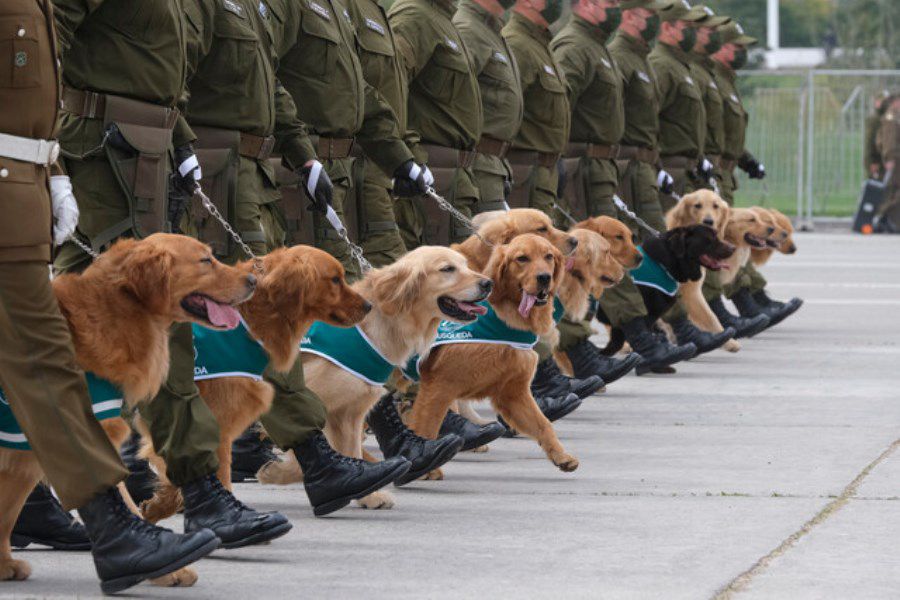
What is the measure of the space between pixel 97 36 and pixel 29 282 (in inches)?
46.6

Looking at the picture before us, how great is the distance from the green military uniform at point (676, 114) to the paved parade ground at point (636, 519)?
11.4 feet

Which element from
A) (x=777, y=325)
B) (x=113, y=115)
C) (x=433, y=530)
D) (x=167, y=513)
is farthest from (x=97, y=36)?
(x=777, y=325)

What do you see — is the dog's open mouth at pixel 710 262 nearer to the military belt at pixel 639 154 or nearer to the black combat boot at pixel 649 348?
the black combat boot at pixel 649 348

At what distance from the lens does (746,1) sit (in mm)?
64812

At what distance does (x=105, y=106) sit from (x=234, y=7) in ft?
3.69

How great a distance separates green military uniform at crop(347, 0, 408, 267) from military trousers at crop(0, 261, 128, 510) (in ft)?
11.4

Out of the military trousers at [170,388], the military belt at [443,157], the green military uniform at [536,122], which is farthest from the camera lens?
the green military uniform at [536,122]

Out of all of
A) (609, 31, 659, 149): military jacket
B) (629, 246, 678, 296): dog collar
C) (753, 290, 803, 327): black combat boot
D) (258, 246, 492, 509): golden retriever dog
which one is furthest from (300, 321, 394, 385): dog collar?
(753, 290, 803, 327): black combat boot

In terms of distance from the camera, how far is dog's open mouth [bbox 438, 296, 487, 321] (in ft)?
24.0

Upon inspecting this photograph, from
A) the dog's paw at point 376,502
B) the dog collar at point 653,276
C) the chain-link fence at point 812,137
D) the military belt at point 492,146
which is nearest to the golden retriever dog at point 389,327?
the dog's paw at point 376,502

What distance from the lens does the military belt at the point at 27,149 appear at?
5023mm

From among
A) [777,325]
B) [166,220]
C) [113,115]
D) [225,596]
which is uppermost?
[113,115]

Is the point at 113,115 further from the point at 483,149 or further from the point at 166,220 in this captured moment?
the point at 483,149

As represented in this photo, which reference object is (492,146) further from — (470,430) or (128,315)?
(128,315)
